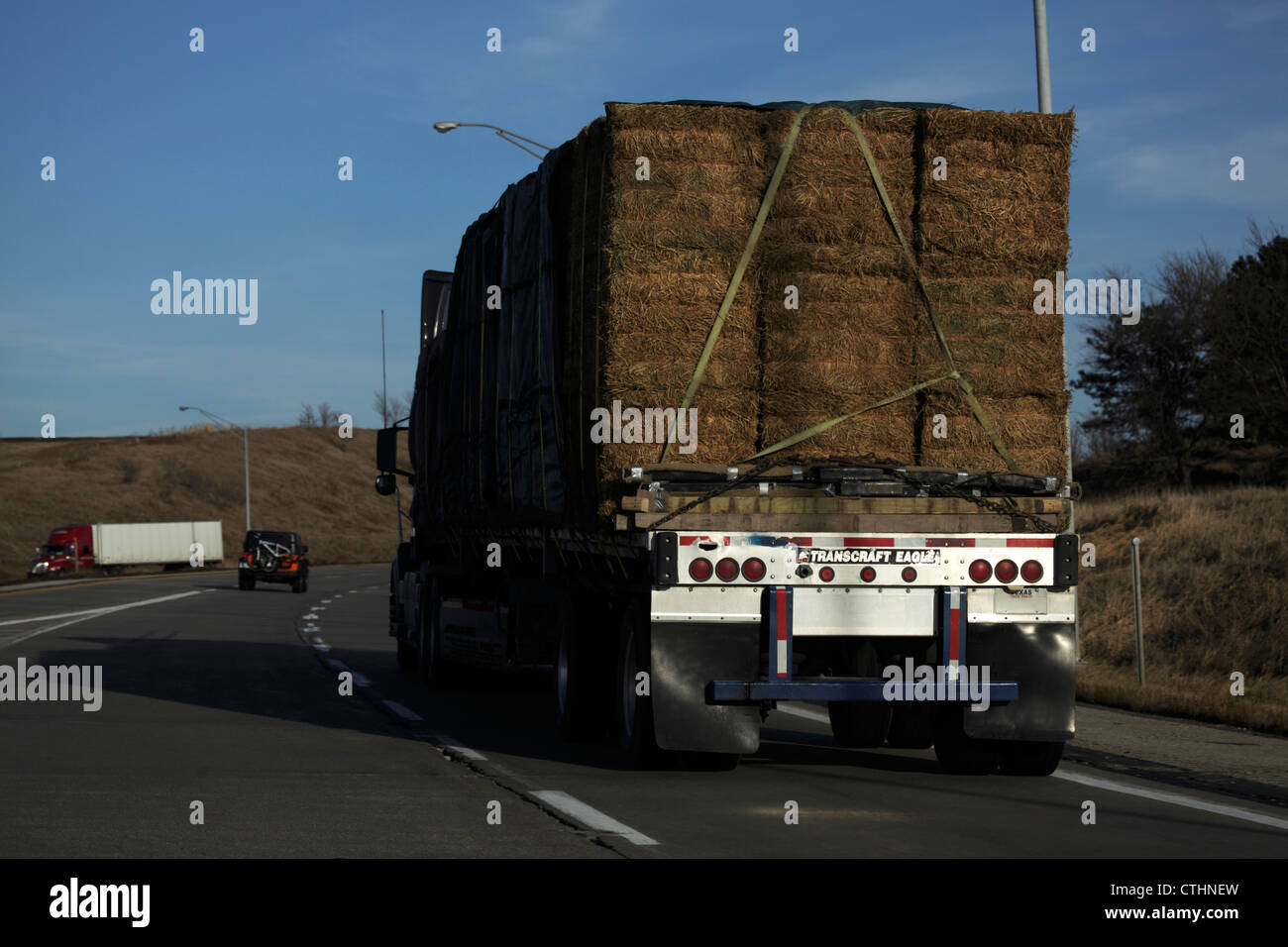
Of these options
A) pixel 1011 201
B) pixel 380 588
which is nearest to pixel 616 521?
pixel 1011 201

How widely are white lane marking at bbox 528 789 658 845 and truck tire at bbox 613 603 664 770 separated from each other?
964 millimetres

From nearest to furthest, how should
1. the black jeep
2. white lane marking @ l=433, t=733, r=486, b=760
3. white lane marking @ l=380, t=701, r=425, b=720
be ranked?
white lane marking @ l=433, t=733, r=486, b=760
white lane marking @ l=380, t=701, r=425, b=720
the black jeep

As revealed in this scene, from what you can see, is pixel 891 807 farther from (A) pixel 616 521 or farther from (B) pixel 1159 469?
(B) pixel 1159 469

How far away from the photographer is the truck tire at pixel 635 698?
422 inches

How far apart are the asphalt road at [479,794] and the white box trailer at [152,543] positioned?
65844mm

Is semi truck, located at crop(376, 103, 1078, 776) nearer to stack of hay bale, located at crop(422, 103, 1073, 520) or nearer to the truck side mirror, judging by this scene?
stack of hay bale, located at crop(422, 103, 1073, 520)

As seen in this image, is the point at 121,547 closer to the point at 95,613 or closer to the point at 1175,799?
the point at 95,613

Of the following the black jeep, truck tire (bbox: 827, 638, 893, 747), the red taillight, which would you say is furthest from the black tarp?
the black jeep

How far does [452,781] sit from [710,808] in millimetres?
1886

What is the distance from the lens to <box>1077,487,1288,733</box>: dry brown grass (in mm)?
16359

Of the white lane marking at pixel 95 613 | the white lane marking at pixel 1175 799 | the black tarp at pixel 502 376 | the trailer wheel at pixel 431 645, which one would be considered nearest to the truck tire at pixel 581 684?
the black tarp at pixel 502 376

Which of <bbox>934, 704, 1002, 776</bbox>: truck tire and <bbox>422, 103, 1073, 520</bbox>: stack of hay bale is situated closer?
<bbox>422, 103, 1073, 520</bbox>: stack of hay bale

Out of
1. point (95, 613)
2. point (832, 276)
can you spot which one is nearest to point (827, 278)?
point (832, 276)

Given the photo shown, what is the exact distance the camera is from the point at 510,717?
49.3 ft
